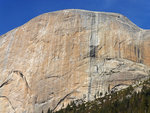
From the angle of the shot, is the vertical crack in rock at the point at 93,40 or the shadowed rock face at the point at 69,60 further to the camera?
the vertical crack in rock at the point at 93,40

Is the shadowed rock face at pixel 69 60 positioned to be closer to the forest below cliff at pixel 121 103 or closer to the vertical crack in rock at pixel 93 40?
the vertical crack in rock at pixel 93 40

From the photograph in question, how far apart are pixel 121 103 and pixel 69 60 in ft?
42.8

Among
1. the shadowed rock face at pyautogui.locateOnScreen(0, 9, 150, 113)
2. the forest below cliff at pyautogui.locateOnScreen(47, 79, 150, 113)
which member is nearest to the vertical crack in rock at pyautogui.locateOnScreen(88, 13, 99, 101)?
the shadowed rock face at pyautogui.locateOnScreen(0, 9, 150, 113)

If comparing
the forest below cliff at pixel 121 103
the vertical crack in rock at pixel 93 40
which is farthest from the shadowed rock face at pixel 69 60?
the forest below cliff at pixel 121 103

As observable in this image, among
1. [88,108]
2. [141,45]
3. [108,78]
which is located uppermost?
[141,45]

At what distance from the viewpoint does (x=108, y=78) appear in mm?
66750

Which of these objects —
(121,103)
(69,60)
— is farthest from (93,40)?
(121,103)

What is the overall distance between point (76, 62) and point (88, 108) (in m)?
9.51

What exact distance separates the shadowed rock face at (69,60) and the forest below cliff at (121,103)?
236 cm

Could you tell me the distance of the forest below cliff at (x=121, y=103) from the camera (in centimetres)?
5738

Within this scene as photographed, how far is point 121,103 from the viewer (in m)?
59.6

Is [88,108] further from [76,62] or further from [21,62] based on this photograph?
[21,62]

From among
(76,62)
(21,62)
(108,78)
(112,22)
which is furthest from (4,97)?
(112,22)

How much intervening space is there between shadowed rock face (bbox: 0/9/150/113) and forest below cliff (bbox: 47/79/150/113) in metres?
2.36
